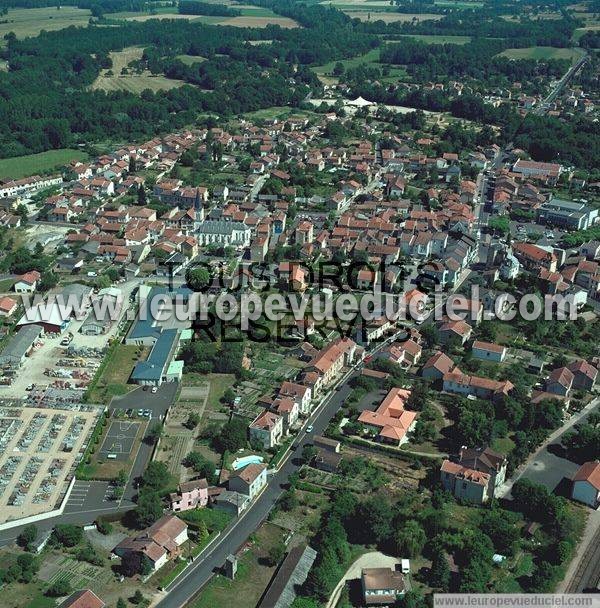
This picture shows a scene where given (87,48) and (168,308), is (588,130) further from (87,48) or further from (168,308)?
(87,48)

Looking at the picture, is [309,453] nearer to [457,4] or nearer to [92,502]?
[92,502]

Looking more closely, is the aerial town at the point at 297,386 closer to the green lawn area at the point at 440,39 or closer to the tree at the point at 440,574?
the tree at the point at 440,574

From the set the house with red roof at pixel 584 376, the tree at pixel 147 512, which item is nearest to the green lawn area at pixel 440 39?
the house with red roof at pixel 584 376

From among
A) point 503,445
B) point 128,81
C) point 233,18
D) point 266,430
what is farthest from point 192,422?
point 233,18

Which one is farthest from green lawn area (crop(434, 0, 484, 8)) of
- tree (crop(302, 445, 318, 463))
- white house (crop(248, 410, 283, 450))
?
tree (crop(302, 445, 318, 463))

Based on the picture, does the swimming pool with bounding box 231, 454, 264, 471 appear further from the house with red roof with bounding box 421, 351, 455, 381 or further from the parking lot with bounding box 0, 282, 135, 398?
the house with red roof with bounding box 421, 351, 455, 381

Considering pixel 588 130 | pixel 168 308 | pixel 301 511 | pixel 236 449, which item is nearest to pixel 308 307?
pixel 168 308
